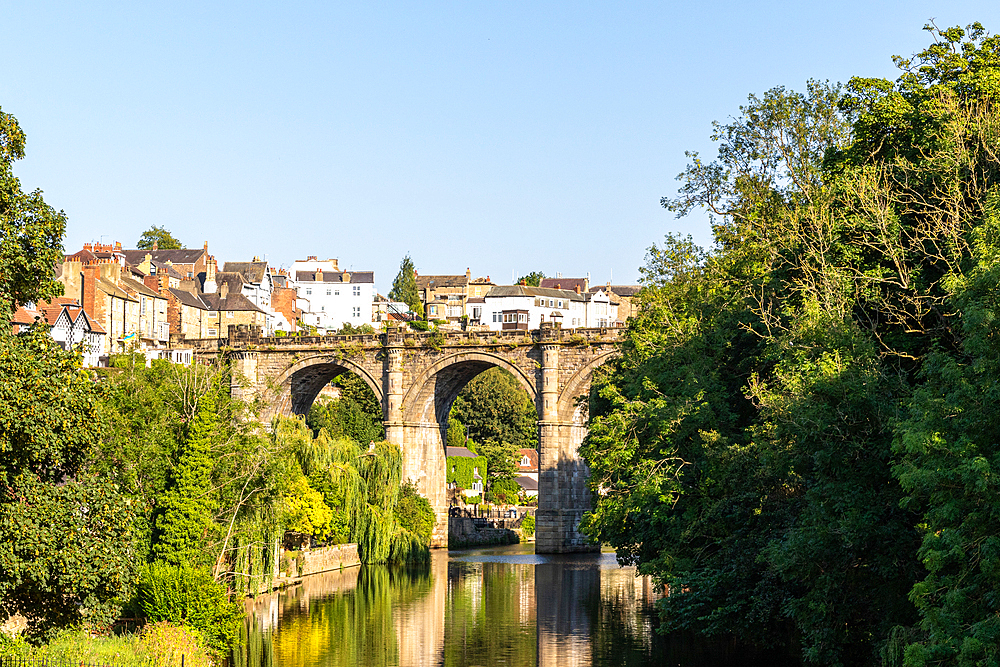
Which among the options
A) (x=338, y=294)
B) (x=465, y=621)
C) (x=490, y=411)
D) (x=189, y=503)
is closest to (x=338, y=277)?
(x=338, y=294)

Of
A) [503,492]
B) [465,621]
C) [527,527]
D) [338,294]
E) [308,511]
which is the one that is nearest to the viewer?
[465,621]

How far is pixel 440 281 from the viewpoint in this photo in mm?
152500

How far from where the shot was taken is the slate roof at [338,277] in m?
127

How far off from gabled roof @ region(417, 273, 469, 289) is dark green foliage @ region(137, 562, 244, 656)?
393 ft

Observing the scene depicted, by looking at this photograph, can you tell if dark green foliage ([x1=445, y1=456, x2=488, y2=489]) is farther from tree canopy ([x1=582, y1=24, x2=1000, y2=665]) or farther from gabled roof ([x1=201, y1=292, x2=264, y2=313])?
tree canopy ([x1=582, y1=24, x2=1000, y2=665])

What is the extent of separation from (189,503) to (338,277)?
100 metres

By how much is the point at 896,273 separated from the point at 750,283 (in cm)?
685

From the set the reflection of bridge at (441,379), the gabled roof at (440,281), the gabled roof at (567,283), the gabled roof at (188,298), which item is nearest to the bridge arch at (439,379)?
the reflection of bridge at (441,379)

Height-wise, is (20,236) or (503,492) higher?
(20,236)

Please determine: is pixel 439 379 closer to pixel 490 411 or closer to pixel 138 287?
pixel 138 287

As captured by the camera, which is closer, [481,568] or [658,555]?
[658,555]

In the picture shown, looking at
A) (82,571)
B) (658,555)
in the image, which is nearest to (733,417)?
(658,555)

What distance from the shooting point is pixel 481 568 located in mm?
56250

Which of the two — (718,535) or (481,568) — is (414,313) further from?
(718,535)
